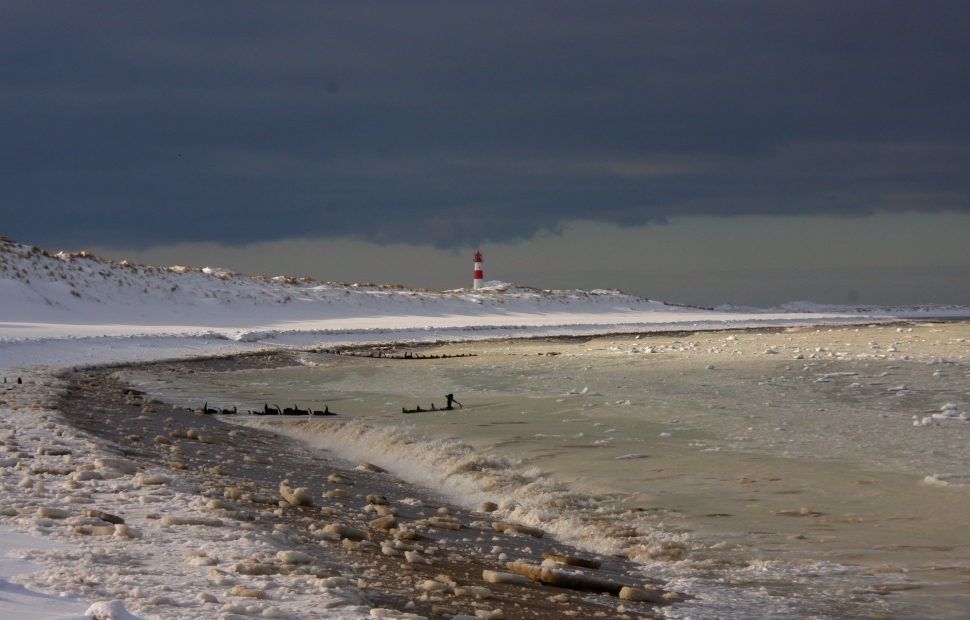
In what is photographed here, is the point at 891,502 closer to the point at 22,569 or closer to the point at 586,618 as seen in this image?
the point at 586,618

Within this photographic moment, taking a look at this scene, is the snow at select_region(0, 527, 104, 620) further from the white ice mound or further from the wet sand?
the wet sand

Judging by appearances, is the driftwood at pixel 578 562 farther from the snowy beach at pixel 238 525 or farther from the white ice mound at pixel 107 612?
the white ice mound at pixel 107 612

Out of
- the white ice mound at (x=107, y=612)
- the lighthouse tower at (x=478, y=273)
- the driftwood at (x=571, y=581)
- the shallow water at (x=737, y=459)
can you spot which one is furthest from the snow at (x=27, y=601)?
the lighthouse tower at (x=478, y=273)

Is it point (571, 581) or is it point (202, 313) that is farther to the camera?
point (202, 313)

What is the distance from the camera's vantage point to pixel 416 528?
6008mm

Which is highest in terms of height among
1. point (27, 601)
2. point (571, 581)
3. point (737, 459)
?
point (27, 601)

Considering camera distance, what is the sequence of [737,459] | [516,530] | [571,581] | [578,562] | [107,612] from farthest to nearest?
[737,459] → [516,530] → [578,562] → [571,581] → [107,612]

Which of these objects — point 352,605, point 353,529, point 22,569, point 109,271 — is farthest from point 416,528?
point 109,271

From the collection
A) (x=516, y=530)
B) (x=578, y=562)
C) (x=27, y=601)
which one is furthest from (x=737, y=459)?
(x=27, y=601)

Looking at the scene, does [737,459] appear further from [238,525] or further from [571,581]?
[238,525]

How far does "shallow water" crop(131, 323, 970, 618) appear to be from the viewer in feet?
16.9

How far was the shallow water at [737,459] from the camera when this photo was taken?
516cm

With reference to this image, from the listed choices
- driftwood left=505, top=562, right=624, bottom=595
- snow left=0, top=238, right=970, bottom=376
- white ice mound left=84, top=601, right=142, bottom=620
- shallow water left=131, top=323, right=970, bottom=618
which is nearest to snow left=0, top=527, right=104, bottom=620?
white ice mound left=84, top=601, right=142, bottom=620

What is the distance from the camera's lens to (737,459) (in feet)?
27.3
